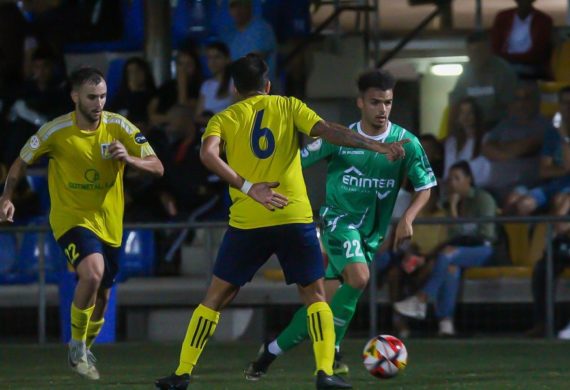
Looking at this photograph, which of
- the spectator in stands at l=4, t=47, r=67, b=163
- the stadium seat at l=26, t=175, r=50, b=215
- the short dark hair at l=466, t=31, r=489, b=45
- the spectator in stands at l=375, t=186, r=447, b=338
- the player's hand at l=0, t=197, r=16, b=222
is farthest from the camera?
the spectator in stands at l=4, t=47, r=67, b=163

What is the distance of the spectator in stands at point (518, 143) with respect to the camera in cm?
1391

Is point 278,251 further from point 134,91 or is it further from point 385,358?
point 134,91

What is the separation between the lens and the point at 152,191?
47.2 feet

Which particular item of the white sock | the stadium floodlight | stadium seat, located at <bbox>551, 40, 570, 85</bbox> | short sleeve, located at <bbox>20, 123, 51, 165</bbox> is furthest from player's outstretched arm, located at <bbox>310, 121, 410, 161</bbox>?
the stadium floodlight

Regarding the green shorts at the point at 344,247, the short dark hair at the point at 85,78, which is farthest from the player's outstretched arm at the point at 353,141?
the short dark hair at the point at 85,78

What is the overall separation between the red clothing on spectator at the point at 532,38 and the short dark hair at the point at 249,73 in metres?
6.55

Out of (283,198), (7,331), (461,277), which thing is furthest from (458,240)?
(283,198)

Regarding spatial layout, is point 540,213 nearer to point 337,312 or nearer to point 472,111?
point 472,111

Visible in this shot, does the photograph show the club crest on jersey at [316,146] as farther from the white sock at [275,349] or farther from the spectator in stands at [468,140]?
the spectator in stands at [468,140]

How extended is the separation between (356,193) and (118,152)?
63.0 inches

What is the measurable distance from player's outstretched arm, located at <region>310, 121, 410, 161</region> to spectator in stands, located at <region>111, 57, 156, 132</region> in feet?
23.0

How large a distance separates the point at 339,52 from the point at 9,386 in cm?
650

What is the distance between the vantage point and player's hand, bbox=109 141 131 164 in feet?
30.0

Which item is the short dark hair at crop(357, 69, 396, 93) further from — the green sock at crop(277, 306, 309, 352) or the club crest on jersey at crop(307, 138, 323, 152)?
the green sock at crop(277, 306, 309, 352)
